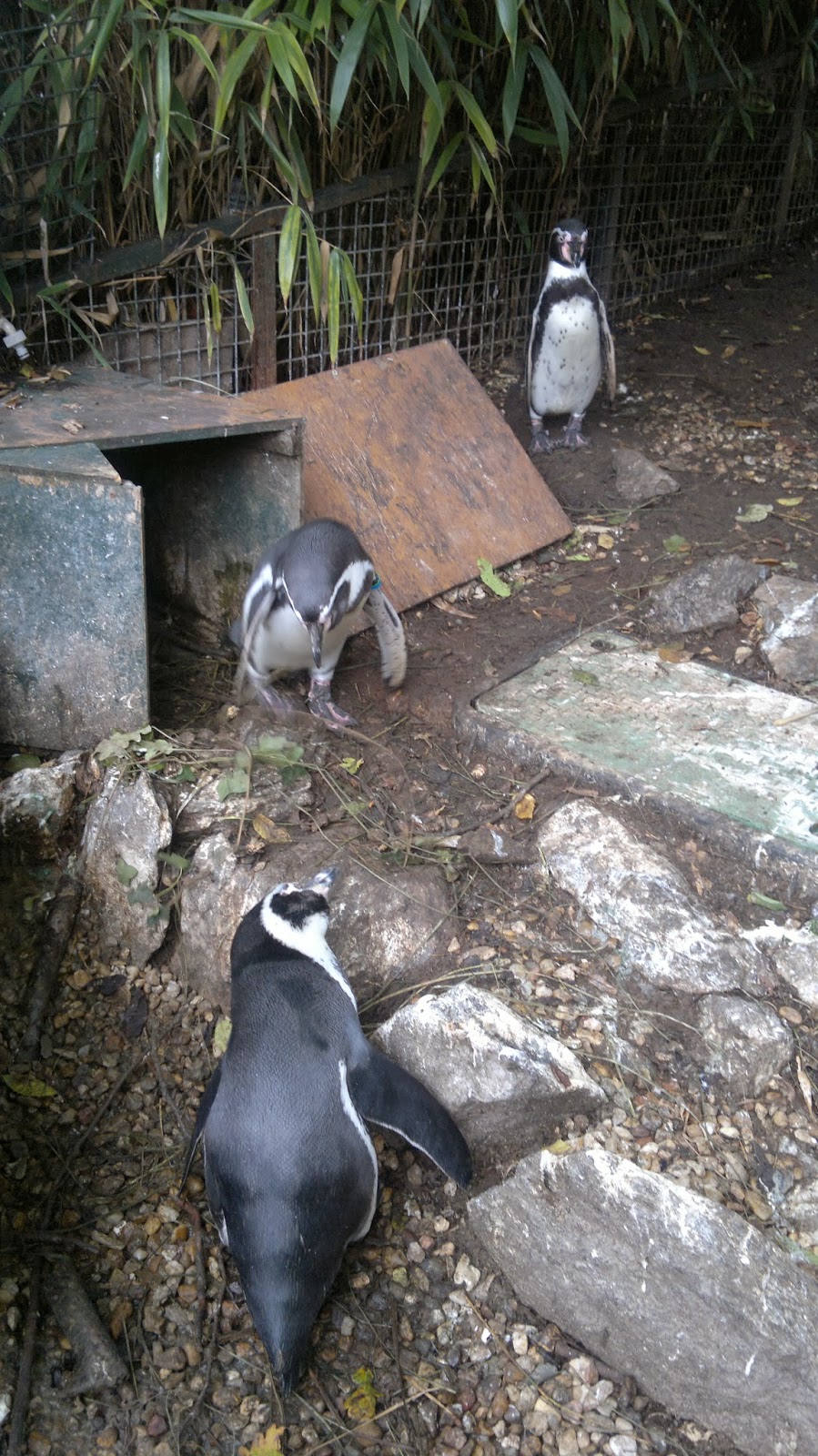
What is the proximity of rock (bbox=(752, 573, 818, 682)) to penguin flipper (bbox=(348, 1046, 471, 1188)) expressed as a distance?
1.82 meters

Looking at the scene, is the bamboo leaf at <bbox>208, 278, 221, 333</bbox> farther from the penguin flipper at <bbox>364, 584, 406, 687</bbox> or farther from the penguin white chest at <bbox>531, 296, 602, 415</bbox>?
the penguin white chest at <bbox>531, 296, 602, 415</bbox>

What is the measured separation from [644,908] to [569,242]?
3346 millimetres

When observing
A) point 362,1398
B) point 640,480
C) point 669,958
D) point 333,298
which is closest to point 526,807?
point 669,958

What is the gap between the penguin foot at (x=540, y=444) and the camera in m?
4.86

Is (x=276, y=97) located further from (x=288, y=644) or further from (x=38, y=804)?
(x=38, y=804)

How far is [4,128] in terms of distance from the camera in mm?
3291

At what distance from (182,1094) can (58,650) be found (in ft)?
3.46

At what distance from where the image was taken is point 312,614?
2.83 metres

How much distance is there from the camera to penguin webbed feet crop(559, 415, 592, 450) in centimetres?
491

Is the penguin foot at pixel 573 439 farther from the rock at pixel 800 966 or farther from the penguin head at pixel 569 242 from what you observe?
the rock at pixel 800 966

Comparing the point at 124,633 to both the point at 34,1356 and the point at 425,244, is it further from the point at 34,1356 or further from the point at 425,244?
the point at 425,244

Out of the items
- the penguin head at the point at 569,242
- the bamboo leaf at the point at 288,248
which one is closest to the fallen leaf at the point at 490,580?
the bamboo leaf at the point at 288,248

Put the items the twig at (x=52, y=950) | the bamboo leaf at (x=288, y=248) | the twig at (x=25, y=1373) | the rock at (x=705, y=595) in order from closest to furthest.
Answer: the twig at (x=25, y=1373)
the twig at (x=52, y=950)
the bamboo leaf at (x=288, y=248)
the rock at (x=705, y=595)

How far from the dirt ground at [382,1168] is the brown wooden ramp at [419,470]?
0.24 m
